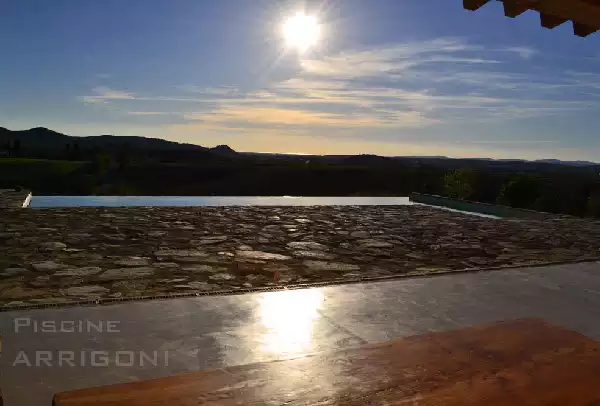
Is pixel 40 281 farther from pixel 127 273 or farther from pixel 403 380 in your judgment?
pixel 403 380

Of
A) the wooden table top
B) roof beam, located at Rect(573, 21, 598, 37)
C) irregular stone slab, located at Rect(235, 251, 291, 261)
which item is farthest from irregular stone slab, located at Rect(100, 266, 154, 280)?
roof beam, located at Rect(573, 21, 598, 37)

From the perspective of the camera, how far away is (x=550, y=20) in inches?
85.3

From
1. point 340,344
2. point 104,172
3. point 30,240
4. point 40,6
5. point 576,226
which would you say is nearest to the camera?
point 340,344

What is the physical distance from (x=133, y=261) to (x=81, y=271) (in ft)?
1.84

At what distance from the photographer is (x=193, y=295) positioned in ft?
11.7

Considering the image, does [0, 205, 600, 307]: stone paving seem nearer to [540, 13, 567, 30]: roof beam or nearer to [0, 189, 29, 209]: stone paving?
[0, 189, 29, 209]: stone paving

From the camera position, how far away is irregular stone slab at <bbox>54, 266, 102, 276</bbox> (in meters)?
4.12

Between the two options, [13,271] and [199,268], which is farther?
[199,268]

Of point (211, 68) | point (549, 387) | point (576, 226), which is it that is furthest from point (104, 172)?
point (549, 387)

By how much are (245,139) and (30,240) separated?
654 inches

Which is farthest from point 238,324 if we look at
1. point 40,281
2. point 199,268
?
point 40,281

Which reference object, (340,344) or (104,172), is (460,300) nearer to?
(340,344)

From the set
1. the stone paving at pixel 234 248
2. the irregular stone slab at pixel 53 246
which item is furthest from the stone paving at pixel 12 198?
the irregular stone slab at pixel 53 246

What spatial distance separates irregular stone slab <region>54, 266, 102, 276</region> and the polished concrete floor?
103cm
